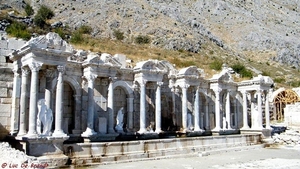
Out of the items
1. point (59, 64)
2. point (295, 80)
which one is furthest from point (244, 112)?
point (295, 80)

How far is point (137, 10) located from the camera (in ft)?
232

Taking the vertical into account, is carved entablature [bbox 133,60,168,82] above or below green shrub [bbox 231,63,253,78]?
below

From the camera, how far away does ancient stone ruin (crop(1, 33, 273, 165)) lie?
14125 mm

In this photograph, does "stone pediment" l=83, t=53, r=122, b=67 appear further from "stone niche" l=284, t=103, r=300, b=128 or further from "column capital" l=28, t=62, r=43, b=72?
"stone niche" l=284, t=103, r=300, b=128

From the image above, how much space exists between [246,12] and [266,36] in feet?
55.4

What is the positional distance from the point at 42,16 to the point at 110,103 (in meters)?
41.5

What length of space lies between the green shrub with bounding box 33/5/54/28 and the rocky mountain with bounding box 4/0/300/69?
1886 millimetres

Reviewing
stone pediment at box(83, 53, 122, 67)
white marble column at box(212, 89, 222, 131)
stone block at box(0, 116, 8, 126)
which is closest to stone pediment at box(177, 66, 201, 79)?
white marble column at box(212, 89, 222, 131)

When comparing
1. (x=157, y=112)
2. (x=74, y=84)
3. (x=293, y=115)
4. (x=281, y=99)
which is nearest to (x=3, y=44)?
(x=74, y=84)

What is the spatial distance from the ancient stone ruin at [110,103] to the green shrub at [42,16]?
31.3 metres

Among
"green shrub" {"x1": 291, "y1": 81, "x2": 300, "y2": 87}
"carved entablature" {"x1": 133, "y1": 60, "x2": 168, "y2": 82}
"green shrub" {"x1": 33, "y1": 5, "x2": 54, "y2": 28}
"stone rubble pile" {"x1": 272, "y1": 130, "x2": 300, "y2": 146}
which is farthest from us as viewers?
"green shrub" {"x1": 291, "y1": 81, "x2": 300, "y2": 87}

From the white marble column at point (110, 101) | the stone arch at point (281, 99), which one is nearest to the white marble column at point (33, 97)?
the white marble column at point (110, 101)

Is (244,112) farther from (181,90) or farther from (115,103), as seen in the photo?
(115,103)

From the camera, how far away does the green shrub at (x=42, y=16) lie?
48531mm
